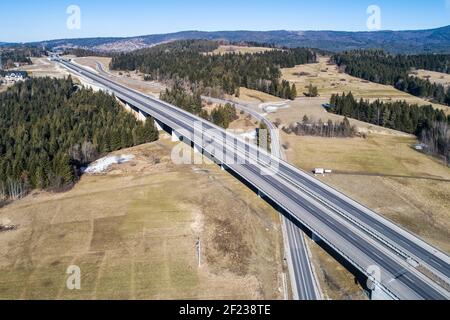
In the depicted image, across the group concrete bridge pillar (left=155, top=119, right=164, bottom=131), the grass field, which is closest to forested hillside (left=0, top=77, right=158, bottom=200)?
the grass field

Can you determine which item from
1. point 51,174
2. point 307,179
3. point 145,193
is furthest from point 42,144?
point 307,179

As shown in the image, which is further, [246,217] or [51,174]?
[51,174]

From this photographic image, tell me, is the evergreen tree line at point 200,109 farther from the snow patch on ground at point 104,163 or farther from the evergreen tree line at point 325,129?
the snow patch on ground at point 104,163

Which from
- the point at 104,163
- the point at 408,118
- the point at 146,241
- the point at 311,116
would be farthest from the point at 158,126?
the point at 408,118

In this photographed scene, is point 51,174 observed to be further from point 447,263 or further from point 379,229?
point 447,263

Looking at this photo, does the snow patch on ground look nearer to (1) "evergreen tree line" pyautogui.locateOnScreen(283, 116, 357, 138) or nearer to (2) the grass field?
(2) the grass field
